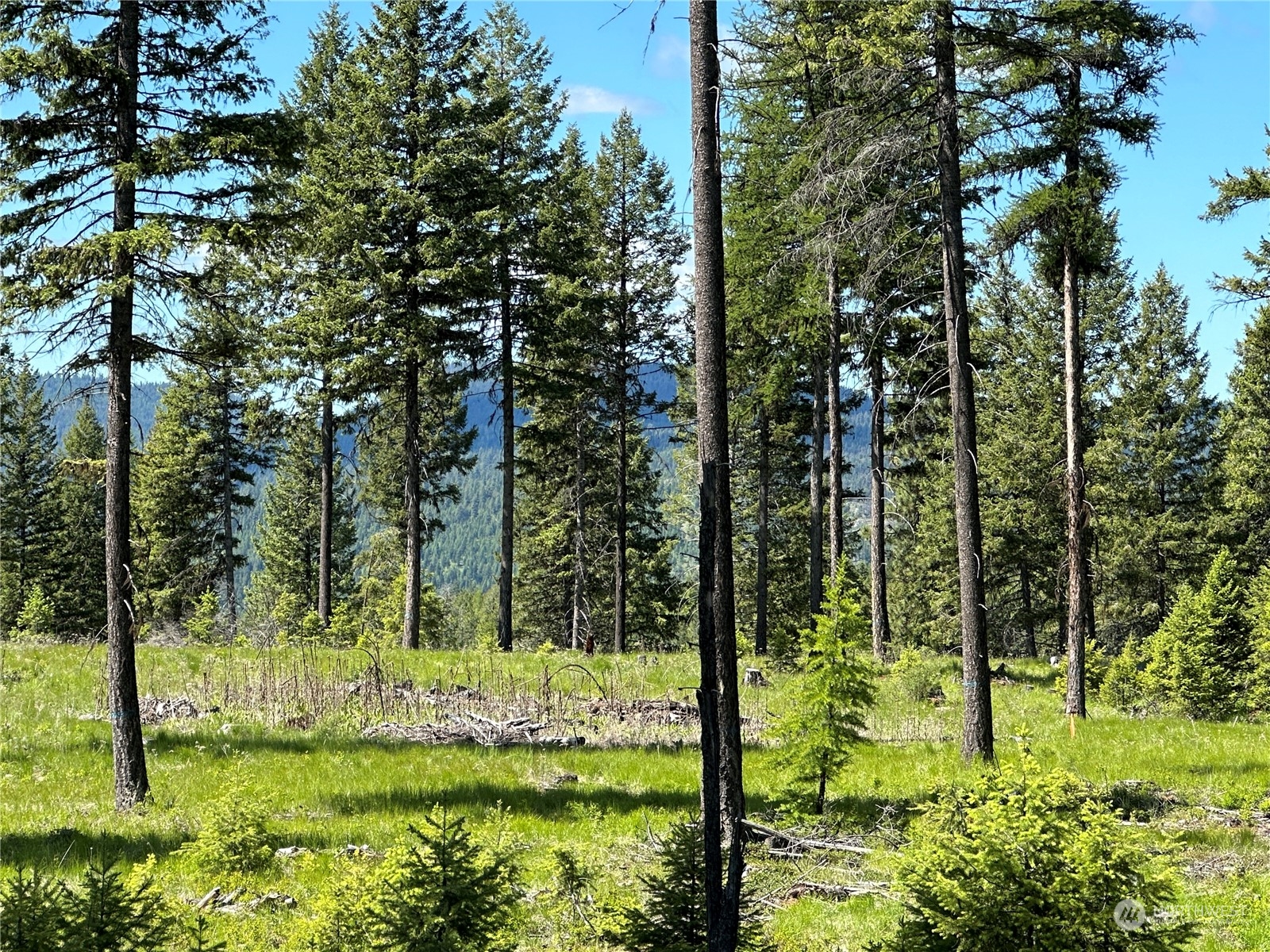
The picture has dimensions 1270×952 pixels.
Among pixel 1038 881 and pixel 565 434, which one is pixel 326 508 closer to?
pixel 565 434

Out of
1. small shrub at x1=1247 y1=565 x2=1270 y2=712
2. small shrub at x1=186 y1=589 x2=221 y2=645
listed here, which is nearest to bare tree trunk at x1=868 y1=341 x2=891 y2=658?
small shrub at x1=1247 y1=565 x2=1270 y2=712

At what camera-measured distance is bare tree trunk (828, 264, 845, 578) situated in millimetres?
23266

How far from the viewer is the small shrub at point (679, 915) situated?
237 inches

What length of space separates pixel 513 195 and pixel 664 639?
3112cm

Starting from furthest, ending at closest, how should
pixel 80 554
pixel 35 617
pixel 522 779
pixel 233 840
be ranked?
pixel 80 554 < pixel 35 617 < pixel 522 779 < pixel 233 840

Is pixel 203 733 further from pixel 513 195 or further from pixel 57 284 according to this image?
pixel 513 195

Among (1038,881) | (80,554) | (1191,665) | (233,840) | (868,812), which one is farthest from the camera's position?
(80,554)

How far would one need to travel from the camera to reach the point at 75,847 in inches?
395

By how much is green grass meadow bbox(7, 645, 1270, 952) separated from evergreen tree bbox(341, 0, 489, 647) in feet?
23.1

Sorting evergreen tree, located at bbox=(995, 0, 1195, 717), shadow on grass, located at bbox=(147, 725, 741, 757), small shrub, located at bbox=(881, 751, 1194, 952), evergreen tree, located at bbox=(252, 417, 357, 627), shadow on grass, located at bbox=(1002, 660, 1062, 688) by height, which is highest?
evergreen tree, located at bbox=(995, 0, 1195, 717)

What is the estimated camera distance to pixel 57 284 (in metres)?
11.5

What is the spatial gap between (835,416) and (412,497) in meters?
11.3

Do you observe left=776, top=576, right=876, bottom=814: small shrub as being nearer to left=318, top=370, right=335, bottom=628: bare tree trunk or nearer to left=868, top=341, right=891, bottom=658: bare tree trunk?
left=868, top=341, right=891, bottom=658: bare tree trunk

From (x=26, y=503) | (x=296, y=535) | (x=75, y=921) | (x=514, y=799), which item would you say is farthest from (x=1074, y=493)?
(x=26, y=503)
